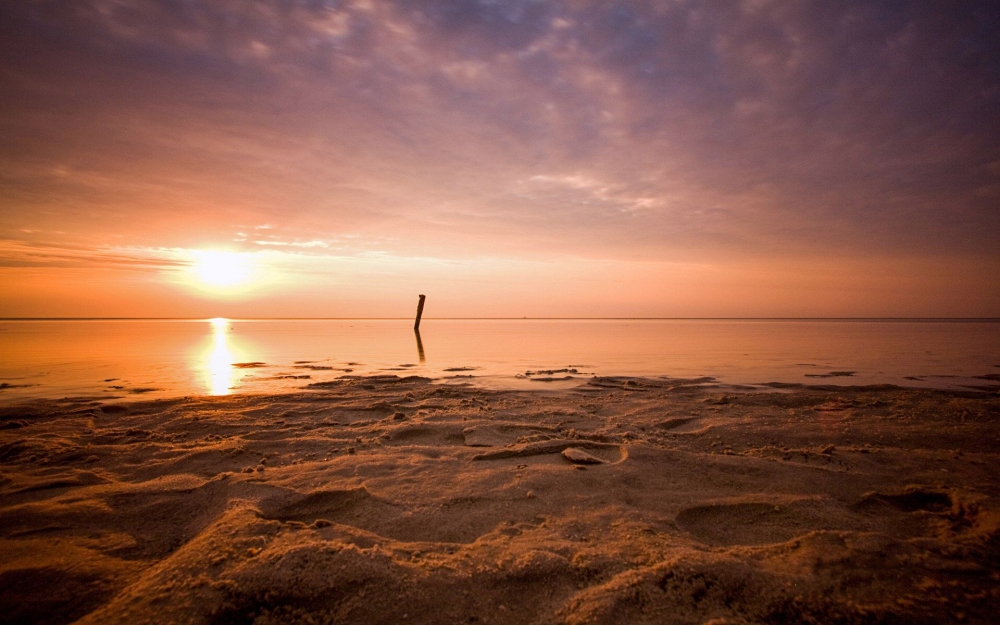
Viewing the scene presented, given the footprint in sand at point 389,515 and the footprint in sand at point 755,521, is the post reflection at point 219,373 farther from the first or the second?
the footprint in sand at point 755,521

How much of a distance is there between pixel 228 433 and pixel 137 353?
14.4 meters

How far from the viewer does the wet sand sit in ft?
6.81

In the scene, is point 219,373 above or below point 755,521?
above

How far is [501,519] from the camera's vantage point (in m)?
2.99

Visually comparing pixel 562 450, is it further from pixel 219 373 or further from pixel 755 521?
pixel 219 373

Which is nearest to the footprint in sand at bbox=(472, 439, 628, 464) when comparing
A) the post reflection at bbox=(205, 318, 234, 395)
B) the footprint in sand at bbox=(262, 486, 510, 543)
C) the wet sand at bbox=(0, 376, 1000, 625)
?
the wet sand at bbox=(0, 376, 1000, 625)

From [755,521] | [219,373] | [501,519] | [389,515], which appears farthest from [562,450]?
[219,373]

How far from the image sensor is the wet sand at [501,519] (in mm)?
2074

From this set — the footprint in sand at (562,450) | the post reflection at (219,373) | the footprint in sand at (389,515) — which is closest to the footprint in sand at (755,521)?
the footprint in sand at (562,450)

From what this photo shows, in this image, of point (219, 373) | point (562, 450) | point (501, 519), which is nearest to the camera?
point (501, 519)

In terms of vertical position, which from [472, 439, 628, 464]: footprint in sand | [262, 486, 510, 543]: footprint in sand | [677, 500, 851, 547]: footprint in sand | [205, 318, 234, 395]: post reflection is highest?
[205, 318, 234, 395]: post reflection

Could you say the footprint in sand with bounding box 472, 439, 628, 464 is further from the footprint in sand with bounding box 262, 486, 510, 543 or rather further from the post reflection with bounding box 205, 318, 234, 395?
the post reflection with bounding box 205, 318, 234, 395

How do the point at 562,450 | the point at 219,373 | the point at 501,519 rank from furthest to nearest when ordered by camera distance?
the point at 219,373, the point at 562,450, the point at 501,519

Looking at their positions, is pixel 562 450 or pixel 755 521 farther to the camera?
pixel 562 450
